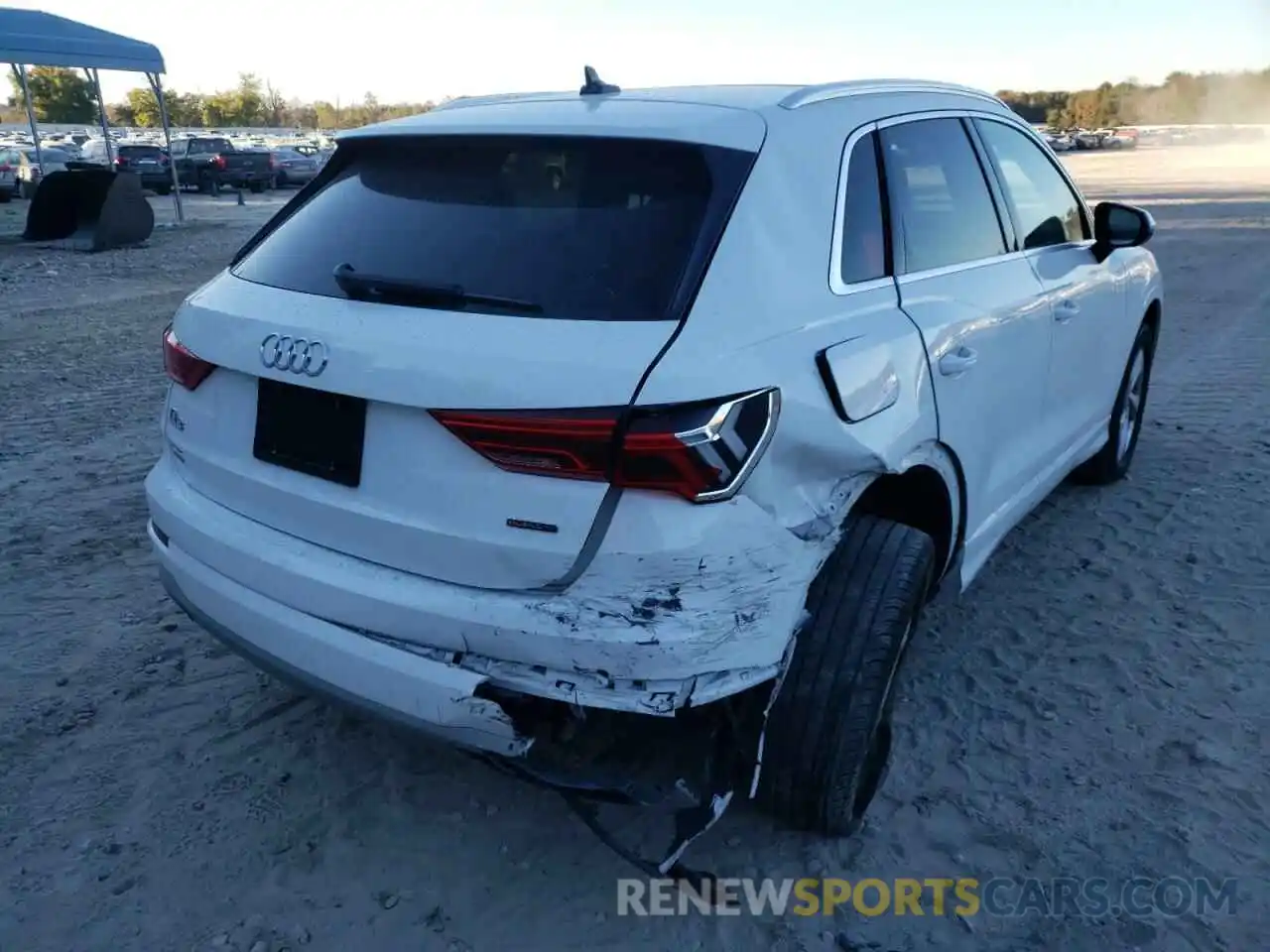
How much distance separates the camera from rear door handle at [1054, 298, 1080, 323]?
3704 millimetres

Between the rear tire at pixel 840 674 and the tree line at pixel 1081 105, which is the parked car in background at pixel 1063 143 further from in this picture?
the rear tire at pixel 840 674

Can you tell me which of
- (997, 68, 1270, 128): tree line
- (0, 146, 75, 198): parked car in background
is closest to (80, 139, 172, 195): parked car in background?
(0, 146, 75, 198): parked car in background

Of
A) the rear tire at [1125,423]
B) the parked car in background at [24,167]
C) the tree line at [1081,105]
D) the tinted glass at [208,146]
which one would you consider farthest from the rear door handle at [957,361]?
the tree line at [1081,105]

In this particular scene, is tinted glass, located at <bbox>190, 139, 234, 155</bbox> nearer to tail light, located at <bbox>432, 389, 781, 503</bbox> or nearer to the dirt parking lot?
the dirt parking lot

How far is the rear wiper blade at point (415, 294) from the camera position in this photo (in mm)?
2268

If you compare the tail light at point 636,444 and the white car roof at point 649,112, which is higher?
the white car roof at point 649,112

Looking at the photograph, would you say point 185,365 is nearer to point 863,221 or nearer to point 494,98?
point 494,98

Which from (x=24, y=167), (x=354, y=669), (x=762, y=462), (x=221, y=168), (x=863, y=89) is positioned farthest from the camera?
(x=221, y=168)

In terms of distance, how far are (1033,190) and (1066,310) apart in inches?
18.8

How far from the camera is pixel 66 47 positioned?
16.6 meters

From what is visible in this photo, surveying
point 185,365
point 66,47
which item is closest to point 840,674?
point 185,365

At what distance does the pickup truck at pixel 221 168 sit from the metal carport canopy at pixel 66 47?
11580mm

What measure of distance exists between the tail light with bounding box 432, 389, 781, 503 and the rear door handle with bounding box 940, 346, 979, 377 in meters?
0.93

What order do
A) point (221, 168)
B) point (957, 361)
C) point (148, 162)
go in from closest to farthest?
point (957, 361), point (148, 162), point (221, 168)
